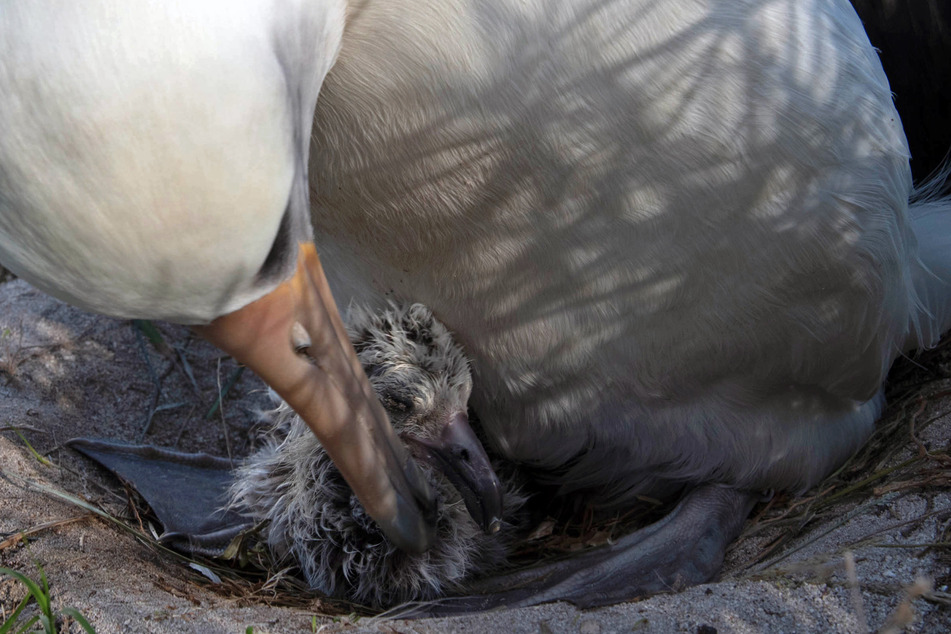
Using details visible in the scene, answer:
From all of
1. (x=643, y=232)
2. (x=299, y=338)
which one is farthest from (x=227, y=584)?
(x=643, y=232)

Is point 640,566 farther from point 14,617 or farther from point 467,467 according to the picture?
point 14,617

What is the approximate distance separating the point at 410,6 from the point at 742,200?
0.71m

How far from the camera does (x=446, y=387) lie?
6.90ft

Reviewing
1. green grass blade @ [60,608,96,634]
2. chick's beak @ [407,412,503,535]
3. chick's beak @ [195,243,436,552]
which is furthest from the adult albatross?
green grass blade @ [60,608,96,634]

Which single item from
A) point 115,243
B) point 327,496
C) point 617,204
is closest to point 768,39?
point 617,204

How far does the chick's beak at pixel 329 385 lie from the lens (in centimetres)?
139

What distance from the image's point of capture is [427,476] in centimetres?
213

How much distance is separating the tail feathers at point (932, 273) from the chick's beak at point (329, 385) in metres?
1.31

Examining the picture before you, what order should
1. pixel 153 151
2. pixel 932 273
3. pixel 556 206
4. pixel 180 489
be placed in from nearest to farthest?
pixel 153 151 → pixel 556 206 → pixel 932 273 → pixel 180 489

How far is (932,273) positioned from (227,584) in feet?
6.07

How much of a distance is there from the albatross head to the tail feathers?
1.67 meters

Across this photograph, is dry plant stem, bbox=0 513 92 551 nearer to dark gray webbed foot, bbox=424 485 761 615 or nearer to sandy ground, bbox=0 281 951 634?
sandy ground, bbox=0 281 951 634

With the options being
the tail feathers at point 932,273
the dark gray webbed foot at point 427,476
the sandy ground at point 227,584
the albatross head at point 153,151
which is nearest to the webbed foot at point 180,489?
the sandy ground at point 227,584

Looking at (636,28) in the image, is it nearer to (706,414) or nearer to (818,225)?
(818,225)
